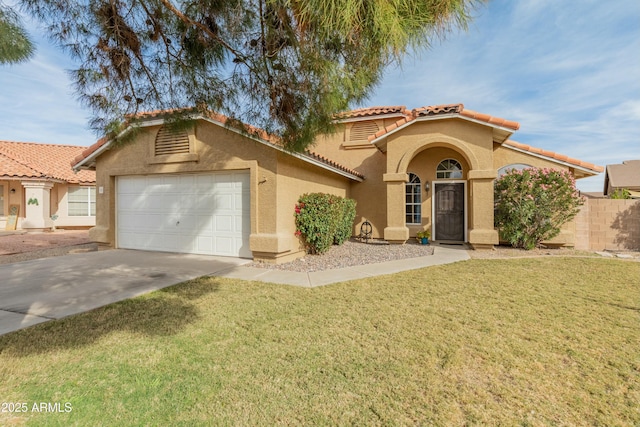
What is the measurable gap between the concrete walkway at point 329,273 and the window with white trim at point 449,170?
497cm

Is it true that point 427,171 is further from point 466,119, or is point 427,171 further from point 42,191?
point 42,191

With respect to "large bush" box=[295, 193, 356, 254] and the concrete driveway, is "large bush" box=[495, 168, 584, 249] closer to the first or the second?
"large bush" box=[295, 193, 356, 254]

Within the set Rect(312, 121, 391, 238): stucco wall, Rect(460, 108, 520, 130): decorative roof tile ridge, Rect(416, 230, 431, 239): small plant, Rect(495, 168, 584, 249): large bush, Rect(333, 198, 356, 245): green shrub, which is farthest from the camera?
Rect(312, 121, 391, 238): stucco wall

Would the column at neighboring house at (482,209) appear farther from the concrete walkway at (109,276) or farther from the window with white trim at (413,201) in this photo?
the window with white trim at (413,201)

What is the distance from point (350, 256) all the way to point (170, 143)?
736 centimetres

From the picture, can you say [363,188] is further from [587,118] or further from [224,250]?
[587,118]

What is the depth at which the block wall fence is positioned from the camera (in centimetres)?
1170

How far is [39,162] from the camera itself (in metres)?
21.1

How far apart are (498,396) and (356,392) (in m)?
1.38

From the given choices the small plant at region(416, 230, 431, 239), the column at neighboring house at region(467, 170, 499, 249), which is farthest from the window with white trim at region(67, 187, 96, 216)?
the column at neighboring house at region(467, 170, 499, 249)

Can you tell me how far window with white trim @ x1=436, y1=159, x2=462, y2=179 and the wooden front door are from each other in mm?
361

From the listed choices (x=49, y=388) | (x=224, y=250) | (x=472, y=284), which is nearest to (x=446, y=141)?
(x=472, y=284)

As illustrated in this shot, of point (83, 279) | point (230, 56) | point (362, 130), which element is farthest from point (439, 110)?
point (83, 279)

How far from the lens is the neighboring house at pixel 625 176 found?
27028mm
